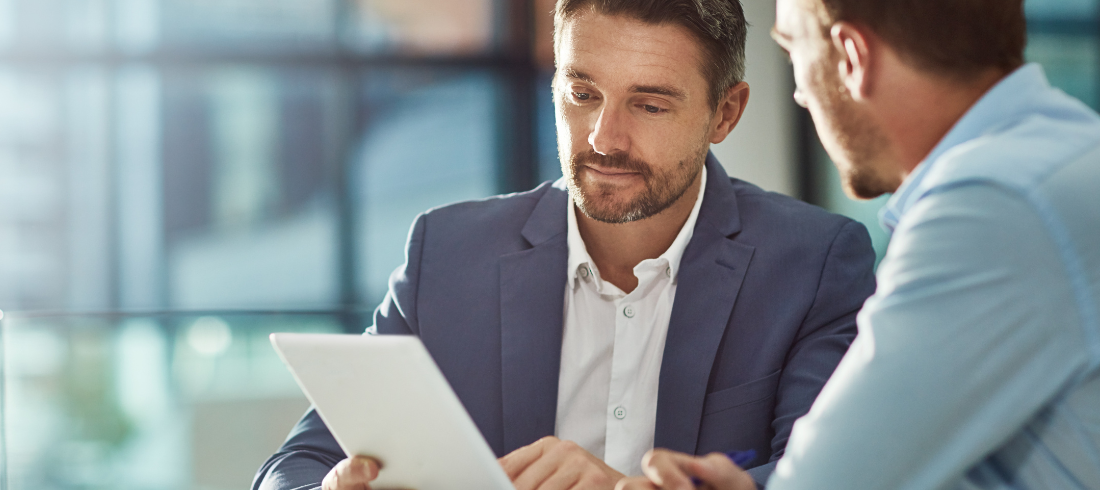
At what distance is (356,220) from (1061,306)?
400cm

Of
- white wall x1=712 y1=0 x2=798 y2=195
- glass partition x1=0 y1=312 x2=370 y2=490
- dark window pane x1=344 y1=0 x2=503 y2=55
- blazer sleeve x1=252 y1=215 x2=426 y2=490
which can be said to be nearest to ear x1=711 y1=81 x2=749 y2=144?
blazer sleeve x1=252 y1=215 x2=426 y2=490

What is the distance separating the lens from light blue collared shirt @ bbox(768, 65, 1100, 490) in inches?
26.5

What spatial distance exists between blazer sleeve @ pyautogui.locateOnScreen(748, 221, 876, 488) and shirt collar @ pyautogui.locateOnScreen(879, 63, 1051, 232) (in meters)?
0.53

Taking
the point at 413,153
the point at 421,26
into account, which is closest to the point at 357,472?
the point at 413,153

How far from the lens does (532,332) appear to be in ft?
4.72

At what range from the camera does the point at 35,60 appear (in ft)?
14.0

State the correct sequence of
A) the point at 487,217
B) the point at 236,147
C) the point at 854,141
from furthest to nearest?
the point at 236,147
the point at 487,217
the point at 854,141

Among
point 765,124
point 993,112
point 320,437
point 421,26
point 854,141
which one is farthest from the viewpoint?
point 421,26

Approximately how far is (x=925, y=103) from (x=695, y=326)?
24.0 inches

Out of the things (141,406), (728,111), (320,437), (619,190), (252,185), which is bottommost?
(141,406)

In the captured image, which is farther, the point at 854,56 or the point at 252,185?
the point at 252,185

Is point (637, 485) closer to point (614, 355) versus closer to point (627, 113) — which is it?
point (614, 355)

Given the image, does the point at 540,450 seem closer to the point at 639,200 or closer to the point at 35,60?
the point at 639,200

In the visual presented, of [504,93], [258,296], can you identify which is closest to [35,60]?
[258,296]
